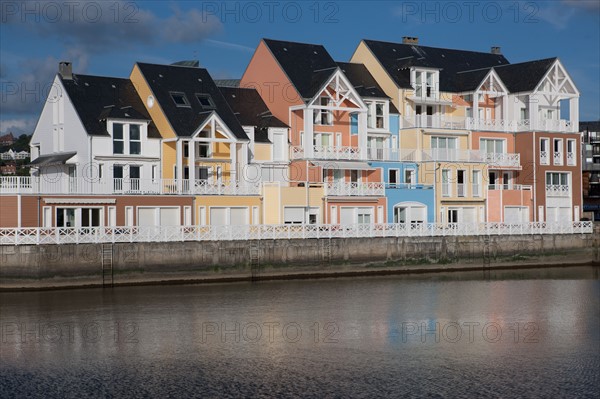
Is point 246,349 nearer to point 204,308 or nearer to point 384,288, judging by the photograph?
point 204,308

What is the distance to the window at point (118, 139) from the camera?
61969mm

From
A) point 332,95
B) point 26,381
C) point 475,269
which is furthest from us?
point 332,95

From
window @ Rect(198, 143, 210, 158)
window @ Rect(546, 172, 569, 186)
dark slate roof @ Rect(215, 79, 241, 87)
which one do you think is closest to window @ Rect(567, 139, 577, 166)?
window @ Rect(546, 172, 569, 186)

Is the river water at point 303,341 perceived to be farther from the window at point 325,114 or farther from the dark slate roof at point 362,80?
the dark slate roof at point 362,80

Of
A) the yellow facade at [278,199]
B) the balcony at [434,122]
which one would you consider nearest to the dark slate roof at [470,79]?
the balcony at [434,122]

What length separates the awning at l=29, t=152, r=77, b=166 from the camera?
6188 cm

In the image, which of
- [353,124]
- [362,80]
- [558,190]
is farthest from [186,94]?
[558,190]

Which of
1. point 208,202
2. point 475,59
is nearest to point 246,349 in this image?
point 208,202

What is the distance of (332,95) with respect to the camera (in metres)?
71.2

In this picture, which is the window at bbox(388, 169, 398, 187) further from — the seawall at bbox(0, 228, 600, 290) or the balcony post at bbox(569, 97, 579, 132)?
the balcony post at bbox(569, 97, 579, 132)

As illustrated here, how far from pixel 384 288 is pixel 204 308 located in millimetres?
11988

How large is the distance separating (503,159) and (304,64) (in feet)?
52.3

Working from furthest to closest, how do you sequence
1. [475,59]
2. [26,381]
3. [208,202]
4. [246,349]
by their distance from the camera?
[475,59]
[208,202]
[246,349]
[26,381]

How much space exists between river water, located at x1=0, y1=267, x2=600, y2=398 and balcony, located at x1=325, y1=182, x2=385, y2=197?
11.0m
